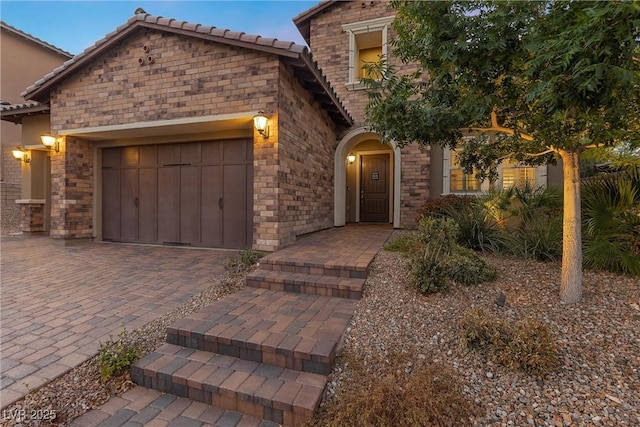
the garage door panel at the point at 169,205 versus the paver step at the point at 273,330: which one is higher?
the garage door panel at the point at 169,205

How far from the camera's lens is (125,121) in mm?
6129

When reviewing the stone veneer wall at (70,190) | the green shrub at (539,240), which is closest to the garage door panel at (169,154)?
the stone veneer wall at (70,190)

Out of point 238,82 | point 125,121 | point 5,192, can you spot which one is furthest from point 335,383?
point 5,192

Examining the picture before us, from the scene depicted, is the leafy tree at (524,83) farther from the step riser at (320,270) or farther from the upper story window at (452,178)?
the upper story window at (452,178)

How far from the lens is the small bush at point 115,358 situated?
2.25 meters

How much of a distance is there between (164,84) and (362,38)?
6.03 metres

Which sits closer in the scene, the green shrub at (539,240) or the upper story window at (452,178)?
the green shrub at (539,240)

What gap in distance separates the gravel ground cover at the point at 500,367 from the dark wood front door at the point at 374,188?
22.3ft

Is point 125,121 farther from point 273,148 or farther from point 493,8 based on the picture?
point 493,8

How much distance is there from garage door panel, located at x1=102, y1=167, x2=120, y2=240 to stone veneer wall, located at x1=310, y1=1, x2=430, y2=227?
6.35 m

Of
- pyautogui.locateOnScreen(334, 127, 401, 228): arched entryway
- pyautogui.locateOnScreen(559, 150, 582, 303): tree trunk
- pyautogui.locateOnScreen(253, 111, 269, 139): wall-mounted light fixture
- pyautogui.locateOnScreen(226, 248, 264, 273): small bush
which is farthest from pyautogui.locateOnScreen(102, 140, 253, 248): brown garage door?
pyautogui.locateOnScreen(559, 150, 582, 303): tree trunk

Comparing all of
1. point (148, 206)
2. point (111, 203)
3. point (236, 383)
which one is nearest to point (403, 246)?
point (236, 383)

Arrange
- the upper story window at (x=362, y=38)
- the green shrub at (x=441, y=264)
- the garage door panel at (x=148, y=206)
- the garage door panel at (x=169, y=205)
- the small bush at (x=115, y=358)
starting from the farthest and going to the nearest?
the upper story window at (x=362, y=38) → the garage door panel at (x=148, y=206) → the garage door panel at (x=169, y=205) → the green shrub at (x=441, y=264) → the small bush at (x=115, y=358)

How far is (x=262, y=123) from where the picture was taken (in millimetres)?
5039
